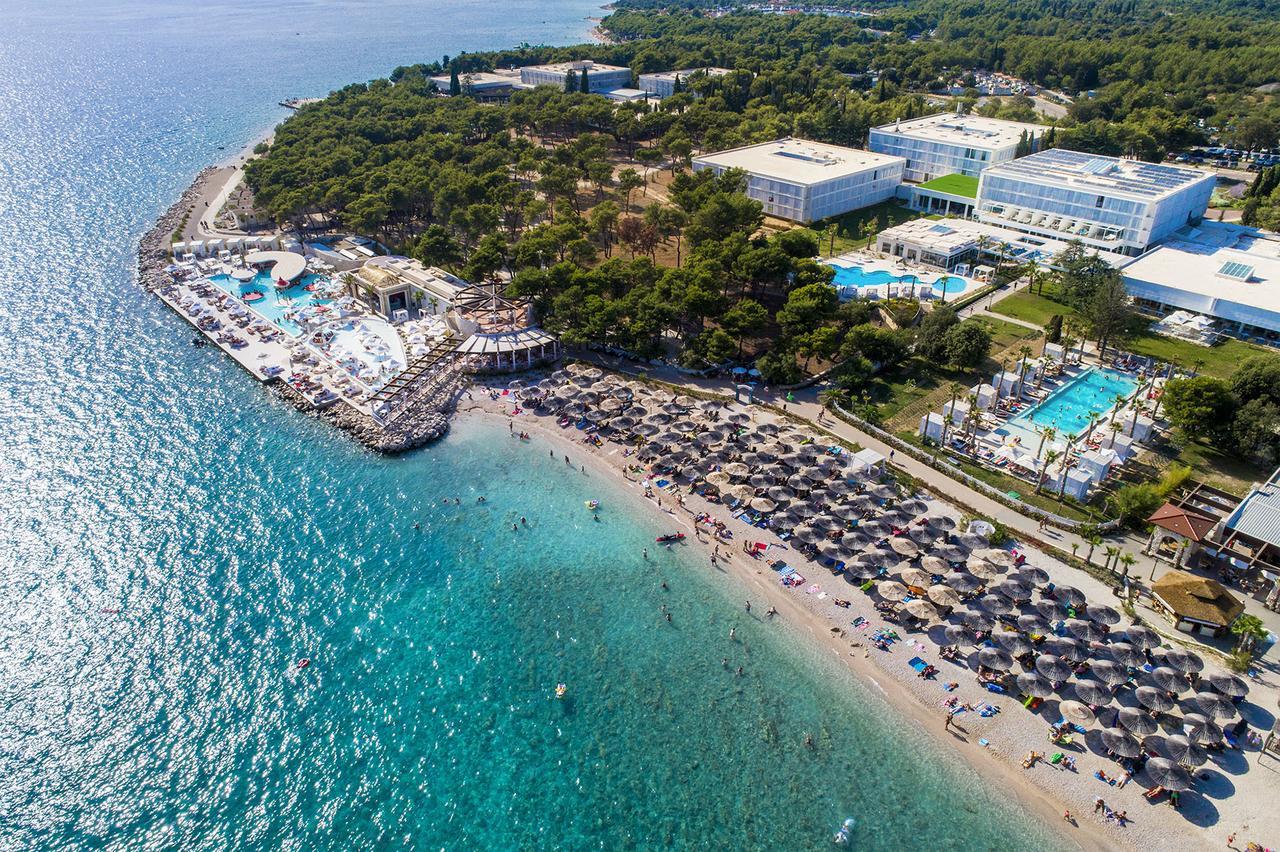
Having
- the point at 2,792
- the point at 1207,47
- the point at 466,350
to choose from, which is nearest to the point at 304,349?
the point at 466,350

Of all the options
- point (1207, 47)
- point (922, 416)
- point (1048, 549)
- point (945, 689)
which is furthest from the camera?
point (1207, 47)

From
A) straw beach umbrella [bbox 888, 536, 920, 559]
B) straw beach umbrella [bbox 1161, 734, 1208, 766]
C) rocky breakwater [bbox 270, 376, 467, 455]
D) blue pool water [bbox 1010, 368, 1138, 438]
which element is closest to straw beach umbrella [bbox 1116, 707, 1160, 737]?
straw beach umbrella [bbox 1161, 734, 1208, 766]

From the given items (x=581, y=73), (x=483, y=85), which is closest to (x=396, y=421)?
(x=581, y=73)

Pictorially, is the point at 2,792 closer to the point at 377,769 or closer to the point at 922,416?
the point at 377,769

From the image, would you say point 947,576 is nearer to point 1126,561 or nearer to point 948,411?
point 1126,561

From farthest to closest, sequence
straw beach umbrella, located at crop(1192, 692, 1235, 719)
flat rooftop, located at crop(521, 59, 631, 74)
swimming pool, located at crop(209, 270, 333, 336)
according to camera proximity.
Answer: flat rooftop, located at crop(521, 59, 631, 74) < swimming pool, located at crop(209, 270, 333, 336) < straw beach umbrella, located at crop(1192, 692, 1235, 719)

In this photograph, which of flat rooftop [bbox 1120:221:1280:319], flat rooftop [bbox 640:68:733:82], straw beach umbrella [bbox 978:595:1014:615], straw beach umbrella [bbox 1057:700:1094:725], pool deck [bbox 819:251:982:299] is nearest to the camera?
straw beach umbrella [bbox 1057:700:1094:725]

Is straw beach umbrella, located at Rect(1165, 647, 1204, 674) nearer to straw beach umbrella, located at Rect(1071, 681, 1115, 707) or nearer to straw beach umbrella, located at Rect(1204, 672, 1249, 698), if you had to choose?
straw beach umbrella, located at Rect(1204, 672, 1249, 698)
